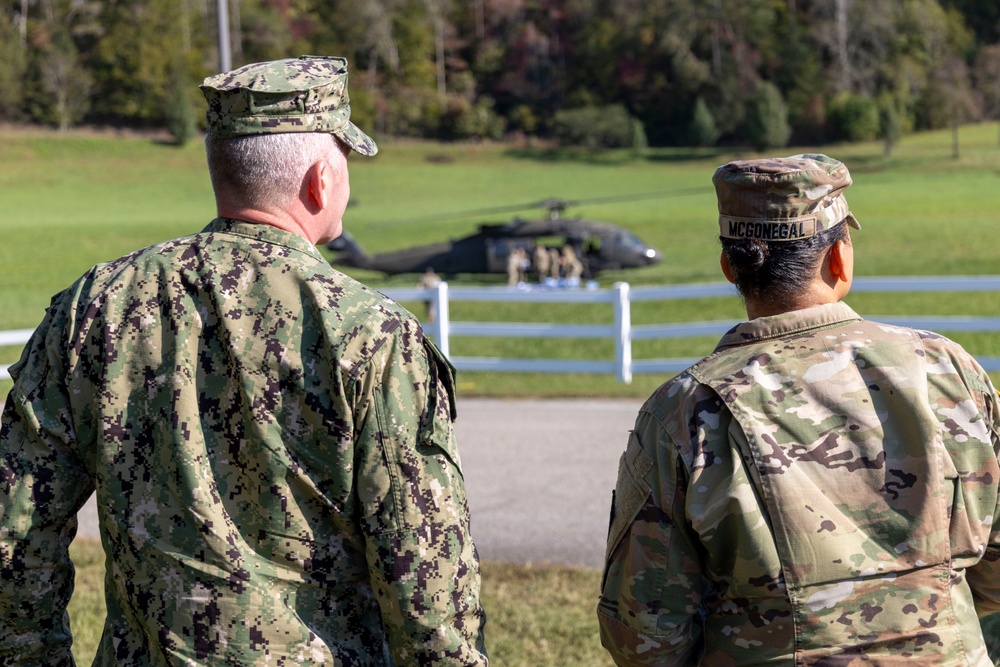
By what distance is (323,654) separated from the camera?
208 centimetres

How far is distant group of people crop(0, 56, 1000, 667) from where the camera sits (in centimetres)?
202

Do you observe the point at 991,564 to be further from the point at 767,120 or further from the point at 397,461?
the point at 767,120

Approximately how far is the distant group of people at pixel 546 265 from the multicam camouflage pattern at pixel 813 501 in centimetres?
2234

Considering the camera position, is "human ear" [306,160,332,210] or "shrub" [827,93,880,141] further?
"shrub" [827,93,880,141]

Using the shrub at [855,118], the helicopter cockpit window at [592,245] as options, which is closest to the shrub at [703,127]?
the shrub at [855,118]

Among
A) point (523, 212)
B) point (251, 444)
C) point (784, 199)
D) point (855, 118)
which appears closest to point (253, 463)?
point (251, 444)

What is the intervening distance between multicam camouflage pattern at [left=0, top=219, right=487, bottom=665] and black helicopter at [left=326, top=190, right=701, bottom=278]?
22.6 meters

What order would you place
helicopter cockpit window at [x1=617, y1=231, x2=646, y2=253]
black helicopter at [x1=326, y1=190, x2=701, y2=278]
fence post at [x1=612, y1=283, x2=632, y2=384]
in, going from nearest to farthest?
fence post at [x1=612, y1=283, x2=632, y2=384]
black helicopter at [x1=326, y1=190, x2=701, y2=278]
helicopter cockpit window at [x1=617, y1=231, x2=646, y2=253]

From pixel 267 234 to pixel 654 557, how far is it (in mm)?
963

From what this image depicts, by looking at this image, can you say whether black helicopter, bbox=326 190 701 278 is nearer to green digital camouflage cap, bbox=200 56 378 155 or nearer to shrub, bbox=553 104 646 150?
green digital camouflage cap, bbox=200 56 378 155

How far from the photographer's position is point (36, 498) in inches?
84.5

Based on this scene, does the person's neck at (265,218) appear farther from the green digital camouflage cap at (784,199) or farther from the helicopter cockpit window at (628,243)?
the helicopter cockpit window at (628,243)

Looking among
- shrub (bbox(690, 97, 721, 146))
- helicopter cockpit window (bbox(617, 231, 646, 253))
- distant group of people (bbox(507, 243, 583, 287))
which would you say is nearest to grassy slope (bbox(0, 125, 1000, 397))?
helicopter cockpit window (bbox(617, 231, 646, 253))

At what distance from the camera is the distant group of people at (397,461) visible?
6.61 feet
